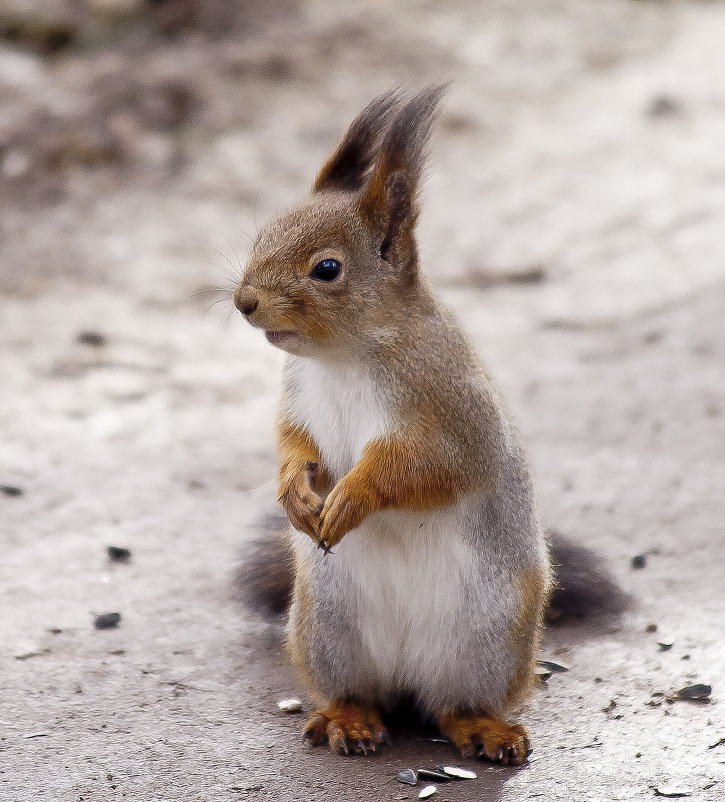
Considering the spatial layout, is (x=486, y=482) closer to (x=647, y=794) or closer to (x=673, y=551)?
(x=647, y=794)

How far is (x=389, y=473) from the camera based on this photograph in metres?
2.75

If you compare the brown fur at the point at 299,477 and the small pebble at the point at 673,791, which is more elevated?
Result: the brown fur at the point at 299,477

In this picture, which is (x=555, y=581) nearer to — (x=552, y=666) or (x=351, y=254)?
(x=552, y=666)

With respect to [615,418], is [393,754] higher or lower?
lower

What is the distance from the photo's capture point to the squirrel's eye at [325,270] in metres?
2.78

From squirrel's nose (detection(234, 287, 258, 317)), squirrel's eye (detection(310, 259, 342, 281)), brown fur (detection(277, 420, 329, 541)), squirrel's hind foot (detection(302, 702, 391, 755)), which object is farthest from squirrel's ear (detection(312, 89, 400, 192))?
squirrel's hind foot (detection(302, 702, 391, 755))

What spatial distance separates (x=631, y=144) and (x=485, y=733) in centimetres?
655

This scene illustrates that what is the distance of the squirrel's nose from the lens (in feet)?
8.91

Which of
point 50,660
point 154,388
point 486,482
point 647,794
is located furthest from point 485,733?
point 154,388

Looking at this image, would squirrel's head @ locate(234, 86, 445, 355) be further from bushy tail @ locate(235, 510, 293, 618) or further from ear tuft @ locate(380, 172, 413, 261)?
bushy tail @ locate(235, 510, 293, 618)

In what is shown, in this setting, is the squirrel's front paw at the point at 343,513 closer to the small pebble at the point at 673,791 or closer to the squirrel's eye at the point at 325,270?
the squirrel's eye at the point at 325,270

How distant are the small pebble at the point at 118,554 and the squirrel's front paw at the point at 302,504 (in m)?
1.46

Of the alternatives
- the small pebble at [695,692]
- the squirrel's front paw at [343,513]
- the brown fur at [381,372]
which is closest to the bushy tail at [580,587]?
the small pebble at [695,692]

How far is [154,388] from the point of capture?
574 centimetres
